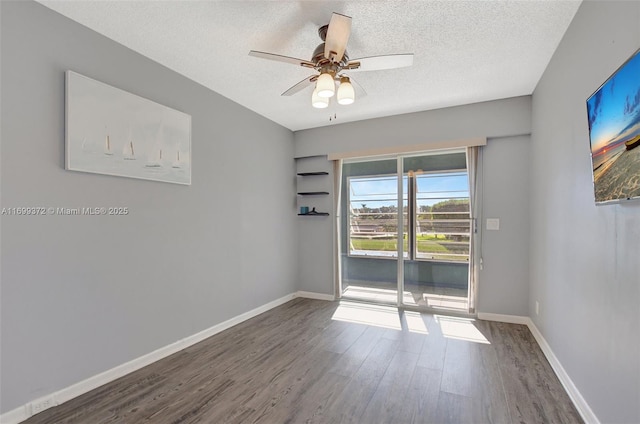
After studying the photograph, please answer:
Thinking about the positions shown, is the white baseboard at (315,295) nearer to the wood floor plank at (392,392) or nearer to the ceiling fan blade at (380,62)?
the wood floor plank at (392,392)

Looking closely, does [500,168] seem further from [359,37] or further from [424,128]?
[359,37]

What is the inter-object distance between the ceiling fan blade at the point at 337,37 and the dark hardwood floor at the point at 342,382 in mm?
2441

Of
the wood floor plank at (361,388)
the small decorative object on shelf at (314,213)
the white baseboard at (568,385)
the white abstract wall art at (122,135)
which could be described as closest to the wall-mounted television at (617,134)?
the white baseboard at (568,385)

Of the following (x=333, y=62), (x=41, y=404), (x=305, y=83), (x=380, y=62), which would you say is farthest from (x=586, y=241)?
(x=41, y=404)

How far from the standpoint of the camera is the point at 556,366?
2.42 m

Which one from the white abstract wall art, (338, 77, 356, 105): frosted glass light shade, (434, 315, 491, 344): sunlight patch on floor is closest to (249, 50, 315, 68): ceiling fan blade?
(338, 77, 356, 105): frosted glass light shade

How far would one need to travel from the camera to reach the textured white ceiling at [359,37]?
202 cm

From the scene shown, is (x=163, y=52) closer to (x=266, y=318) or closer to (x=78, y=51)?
(x=78, y=51)

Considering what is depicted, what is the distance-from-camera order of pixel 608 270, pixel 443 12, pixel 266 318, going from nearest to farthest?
pixel 608 270
pixel 443 12
pixel 266 318

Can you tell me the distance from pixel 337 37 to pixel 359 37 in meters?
0.57

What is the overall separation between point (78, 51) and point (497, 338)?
15.0ft

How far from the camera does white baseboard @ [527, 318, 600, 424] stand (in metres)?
1.82

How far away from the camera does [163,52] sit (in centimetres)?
256

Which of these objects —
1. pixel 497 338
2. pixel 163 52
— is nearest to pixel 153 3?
pixel 163 52
